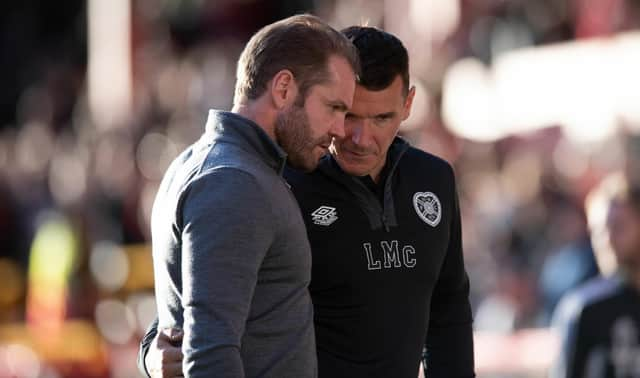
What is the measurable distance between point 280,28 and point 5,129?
62.3 feet

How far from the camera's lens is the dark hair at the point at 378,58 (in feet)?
13.8

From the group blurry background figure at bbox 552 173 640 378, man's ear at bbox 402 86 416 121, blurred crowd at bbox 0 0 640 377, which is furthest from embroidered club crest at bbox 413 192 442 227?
blurred crowd at bbox 0 0 640 377

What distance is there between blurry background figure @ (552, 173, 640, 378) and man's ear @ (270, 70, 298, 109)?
2083mm

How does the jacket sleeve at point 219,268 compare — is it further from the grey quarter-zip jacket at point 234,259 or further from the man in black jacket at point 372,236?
the man in black jacket at point 372,236

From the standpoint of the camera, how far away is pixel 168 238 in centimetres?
372

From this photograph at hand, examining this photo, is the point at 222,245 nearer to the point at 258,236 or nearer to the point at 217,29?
the point at 258,236

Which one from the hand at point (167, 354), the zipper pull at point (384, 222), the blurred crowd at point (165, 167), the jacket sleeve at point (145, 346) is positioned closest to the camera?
the hand at point (167, 354)

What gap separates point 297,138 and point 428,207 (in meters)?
0.71

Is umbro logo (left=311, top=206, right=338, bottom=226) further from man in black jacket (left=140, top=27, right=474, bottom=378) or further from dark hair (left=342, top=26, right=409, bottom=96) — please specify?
dark hair (left=342, top=26, right=409, bottom=96)

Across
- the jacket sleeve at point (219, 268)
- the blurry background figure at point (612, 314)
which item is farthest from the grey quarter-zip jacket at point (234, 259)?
the blurry background figure at point (612, 314)

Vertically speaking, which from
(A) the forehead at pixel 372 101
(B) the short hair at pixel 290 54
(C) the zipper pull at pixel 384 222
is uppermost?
(B) the short hair at pixel 290 54

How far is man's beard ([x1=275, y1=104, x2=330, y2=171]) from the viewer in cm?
381

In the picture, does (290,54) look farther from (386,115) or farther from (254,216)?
(386,115)

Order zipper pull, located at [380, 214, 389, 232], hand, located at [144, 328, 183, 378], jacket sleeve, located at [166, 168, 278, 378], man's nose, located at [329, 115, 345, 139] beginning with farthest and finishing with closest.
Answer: zipper pull, located at [380, 214, 389, 232]
man's nose, located at [329, 115, 345, 139]
hand, located at [144, 328, 183, 378]
jacket sleeve, located at [166, 168, 278, 378]
